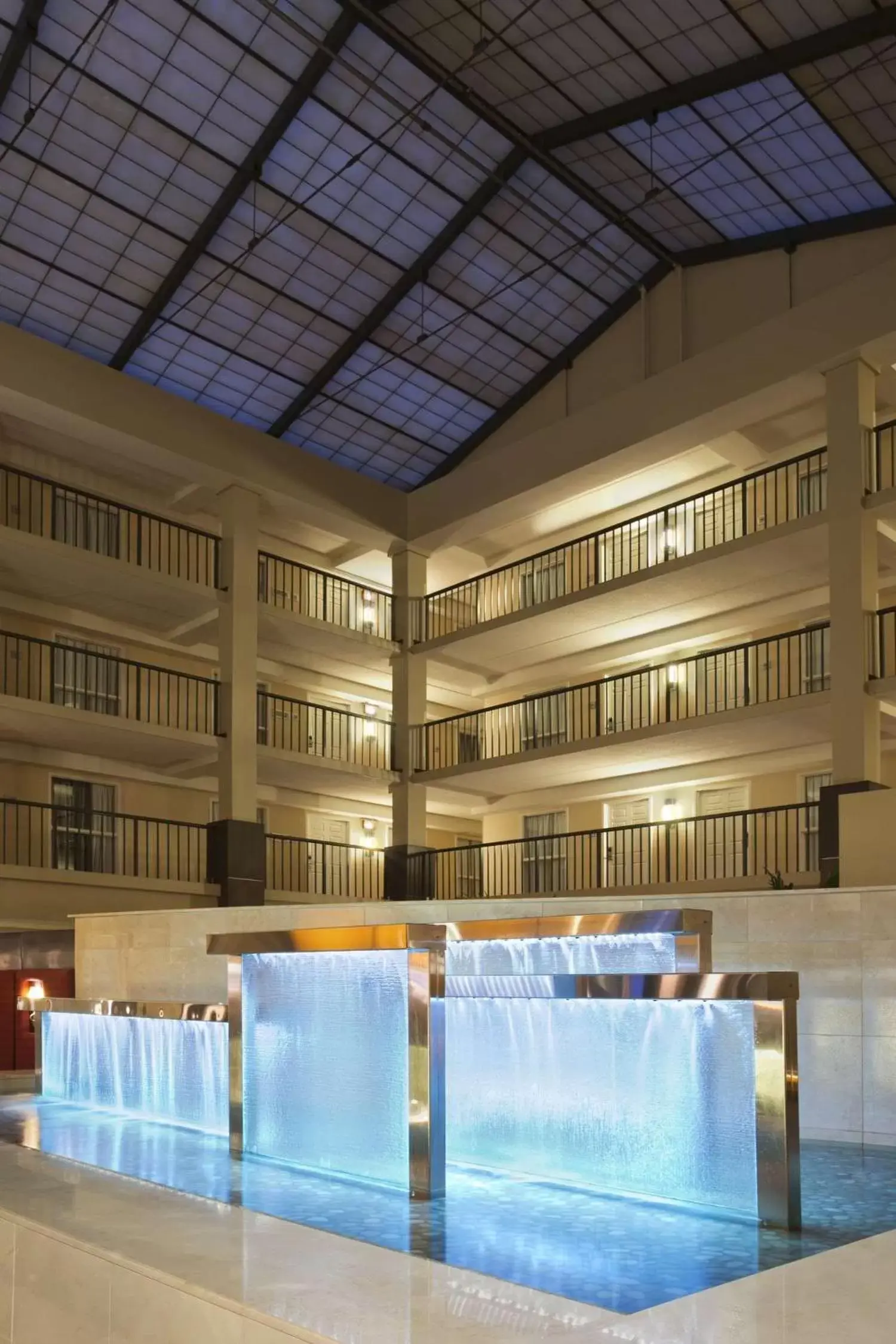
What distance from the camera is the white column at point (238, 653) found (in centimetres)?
1980

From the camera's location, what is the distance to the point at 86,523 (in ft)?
66.0

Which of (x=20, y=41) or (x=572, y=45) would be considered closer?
(x=20, y=41)

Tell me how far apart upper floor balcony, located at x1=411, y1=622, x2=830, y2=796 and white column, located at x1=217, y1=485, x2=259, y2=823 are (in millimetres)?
3421

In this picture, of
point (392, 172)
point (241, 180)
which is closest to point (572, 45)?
point (392, 172)

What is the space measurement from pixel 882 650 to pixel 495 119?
8.74 m

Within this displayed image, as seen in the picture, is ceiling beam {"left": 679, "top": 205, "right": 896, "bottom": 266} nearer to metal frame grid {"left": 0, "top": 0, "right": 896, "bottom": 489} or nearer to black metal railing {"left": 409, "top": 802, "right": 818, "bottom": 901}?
metal frame grid {"left": 0, "top": 0, "right": 896, "bottom": 489}

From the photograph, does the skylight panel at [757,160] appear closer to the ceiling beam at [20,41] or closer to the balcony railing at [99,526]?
the ceiling beam at [20,41]

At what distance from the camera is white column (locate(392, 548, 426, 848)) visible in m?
22.3

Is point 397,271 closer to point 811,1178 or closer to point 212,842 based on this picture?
point 212,842

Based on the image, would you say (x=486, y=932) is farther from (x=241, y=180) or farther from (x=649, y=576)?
(x=241, y=180)

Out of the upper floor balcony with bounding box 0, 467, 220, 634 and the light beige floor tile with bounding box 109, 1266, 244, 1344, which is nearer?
the light beige floor tile with bounding box 109, 1266, 244, 1344

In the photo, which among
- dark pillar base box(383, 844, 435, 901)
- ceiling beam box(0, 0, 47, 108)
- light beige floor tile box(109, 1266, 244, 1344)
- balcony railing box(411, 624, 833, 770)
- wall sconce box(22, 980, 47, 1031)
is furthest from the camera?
dark pillar base box(383, 844, 435, 901)

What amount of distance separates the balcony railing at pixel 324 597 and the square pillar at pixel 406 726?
1.33 feet

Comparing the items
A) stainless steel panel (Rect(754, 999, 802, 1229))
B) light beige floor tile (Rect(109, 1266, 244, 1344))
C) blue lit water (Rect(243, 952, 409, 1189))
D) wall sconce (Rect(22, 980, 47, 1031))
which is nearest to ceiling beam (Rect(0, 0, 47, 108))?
wall sconce (Rect(22, 980, 47, 1031))
